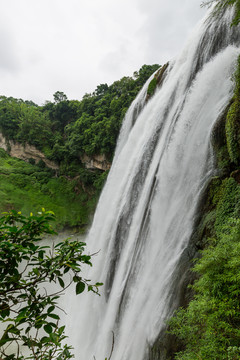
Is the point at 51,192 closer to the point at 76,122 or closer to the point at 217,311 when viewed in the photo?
the point at 76,122

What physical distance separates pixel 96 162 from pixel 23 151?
11.3m

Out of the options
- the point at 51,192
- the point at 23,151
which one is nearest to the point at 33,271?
the point at 51,192

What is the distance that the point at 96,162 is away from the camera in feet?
63.6

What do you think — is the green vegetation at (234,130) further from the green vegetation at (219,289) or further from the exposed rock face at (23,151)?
the exposed rock face at (23,151)

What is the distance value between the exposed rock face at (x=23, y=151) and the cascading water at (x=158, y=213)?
58.6ft

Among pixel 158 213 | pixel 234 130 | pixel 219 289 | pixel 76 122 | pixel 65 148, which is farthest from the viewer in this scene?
pixel 65 148

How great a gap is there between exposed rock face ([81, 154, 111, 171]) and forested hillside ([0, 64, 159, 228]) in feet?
1.05

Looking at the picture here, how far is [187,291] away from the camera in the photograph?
3.85m

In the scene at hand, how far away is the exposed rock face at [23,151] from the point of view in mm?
23812

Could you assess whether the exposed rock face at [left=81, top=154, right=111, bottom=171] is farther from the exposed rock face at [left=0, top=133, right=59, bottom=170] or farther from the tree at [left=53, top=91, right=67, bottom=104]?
the tree at [left=53, top=91, right=67, bottom=104]

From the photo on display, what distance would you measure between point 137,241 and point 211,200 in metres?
2.50

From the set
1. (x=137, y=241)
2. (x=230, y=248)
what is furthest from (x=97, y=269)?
(x=230, y=248)

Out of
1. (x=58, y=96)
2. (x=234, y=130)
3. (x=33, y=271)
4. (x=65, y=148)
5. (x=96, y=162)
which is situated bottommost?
(x=33, y=271)

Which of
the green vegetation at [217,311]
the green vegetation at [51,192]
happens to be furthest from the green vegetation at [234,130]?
the green vegetation at [51,192]
